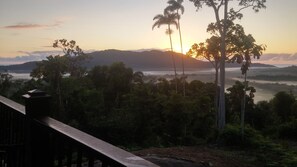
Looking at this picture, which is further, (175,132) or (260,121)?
(260,121)

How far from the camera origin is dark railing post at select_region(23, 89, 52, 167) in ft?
7.26

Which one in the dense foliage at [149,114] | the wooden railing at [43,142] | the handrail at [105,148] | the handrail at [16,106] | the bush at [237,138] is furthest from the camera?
the dense foliage at [149,114]

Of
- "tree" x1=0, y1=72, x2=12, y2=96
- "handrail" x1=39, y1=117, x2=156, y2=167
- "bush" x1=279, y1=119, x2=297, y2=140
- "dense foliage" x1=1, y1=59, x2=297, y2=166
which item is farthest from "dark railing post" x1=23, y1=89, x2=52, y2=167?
"tree" x1=0, y1=72, x2=12, y2=96

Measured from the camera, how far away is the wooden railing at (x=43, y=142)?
4.30 feet

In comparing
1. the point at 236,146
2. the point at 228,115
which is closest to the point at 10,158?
the point at 236,146

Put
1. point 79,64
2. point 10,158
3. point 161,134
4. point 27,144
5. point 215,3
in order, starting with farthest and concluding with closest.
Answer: point 79,64 → point 161,134 → point 215,3 → point 10,158 → point 27,144

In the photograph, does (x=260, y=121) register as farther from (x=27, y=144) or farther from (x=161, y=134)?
(x=27, y=144)

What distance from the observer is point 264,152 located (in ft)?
44.0

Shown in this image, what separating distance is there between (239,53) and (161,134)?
7.84 meters

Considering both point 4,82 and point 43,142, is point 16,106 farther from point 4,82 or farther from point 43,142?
point 4,82

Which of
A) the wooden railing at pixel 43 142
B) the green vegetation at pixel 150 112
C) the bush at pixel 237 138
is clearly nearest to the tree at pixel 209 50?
the green vegetation at pixel 150 112

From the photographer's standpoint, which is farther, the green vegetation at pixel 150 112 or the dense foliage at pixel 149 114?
the dense foliage at pixel 149 114

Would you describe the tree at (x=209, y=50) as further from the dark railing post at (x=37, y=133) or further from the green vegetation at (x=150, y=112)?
the dark railing post at (x=37, y=133)

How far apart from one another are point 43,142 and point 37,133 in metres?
0.08
